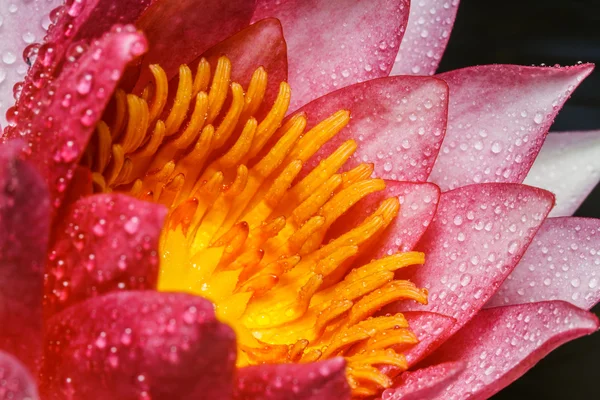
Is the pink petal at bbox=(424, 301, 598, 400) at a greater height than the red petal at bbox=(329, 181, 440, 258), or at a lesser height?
lesser

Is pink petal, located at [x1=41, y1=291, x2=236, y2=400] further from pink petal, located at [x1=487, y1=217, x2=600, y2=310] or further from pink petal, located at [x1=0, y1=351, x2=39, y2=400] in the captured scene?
pink petal, located at [x1=487, y1=217, x2=600, y2=310]

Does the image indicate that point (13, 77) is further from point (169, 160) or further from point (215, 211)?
point (215, 211)

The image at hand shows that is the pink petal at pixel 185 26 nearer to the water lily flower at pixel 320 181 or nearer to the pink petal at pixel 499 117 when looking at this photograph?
the water lily flower at pixel 320 181

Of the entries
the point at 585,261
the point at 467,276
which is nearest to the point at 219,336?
the point at 467,276

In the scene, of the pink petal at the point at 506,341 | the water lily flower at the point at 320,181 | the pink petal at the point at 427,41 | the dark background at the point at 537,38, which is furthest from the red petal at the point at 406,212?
the dark background at the point at 537,38

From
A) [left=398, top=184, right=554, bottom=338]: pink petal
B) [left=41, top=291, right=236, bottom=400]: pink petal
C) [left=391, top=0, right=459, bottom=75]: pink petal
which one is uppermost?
[left=391, top=0, right=459, bottom=75]: pink petal

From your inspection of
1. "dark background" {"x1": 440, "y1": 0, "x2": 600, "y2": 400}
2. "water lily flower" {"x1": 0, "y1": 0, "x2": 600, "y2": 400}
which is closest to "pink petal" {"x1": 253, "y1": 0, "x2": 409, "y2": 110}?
"water lily flower" {"x1": 0, "y1": 0, "x2": 600, "y2": 400}

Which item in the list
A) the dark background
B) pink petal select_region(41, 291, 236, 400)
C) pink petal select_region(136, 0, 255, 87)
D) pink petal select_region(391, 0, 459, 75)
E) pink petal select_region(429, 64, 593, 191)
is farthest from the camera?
the dark background
